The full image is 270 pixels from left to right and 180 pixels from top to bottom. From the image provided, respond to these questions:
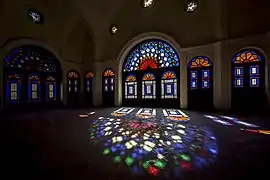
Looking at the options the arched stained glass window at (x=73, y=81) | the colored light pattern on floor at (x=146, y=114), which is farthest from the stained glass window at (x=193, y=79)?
the arched stained glass window at (x=73, y=81)

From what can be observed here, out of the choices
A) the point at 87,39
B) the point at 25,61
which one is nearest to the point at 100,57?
the point at 87,39

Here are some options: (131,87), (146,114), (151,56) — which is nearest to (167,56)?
(151,56)

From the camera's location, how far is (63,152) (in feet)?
6.74

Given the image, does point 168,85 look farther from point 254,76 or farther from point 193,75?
point 254,76

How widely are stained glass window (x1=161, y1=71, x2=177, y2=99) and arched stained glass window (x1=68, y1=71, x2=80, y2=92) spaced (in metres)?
5.72

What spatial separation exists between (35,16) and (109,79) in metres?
5.14

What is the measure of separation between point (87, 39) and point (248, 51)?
30.2ft

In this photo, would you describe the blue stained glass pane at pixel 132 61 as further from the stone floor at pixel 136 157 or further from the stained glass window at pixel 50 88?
the stone floor at pixel 136 157

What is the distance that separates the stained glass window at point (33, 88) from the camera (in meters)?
7.82

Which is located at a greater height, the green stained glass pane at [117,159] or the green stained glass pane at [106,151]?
the green stained glass pane at [117,159]

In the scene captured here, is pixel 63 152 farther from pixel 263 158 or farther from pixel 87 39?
pixel 87 39

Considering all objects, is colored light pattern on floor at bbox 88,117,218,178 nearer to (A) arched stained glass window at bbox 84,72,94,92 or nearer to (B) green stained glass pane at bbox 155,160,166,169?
(B) green stained glass pane at bbox 155,160,166,169

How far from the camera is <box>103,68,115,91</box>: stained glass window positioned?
9594 millimetres

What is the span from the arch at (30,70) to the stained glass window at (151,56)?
174 inches
